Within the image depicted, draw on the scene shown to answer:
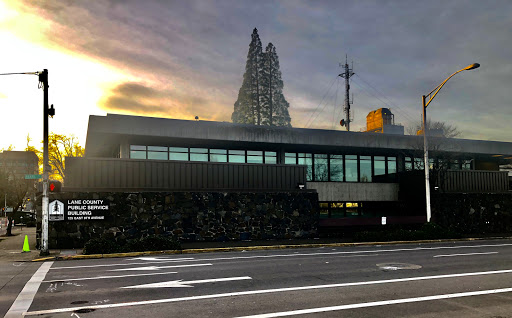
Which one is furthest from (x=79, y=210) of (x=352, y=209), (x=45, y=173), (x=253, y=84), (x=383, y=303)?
(x=253, y=84)

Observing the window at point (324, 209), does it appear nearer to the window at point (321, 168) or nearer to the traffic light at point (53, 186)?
the window at point (321, 168)

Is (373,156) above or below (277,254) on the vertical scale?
above

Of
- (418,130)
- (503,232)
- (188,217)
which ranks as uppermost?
(418,130)

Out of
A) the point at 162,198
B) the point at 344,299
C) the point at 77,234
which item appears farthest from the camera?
the point at 162,198

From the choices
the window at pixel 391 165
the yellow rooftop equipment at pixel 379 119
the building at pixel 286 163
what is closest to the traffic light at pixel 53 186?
the building at pixel 286 163

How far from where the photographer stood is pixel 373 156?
1478 inches

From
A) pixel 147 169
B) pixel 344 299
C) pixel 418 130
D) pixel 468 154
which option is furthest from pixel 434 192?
pixel 344 299

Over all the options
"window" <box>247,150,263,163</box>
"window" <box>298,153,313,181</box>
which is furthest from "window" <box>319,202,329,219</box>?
"window" <box>247,150,263,163</box>

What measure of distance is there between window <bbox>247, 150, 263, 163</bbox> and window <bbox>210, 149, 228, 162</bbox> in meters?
1.96

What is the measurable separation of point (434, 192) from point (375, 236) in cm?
867

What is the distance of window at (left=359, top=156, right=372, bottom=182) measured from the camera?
36.7m

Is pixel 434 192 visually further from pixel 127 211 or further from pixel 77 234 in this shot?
pixel 77 234

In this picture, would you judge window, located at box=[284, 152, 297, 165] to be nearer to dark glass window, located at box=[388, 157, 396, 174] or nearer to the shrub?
dark glass window, located at box=[388, 157, 396, 174]

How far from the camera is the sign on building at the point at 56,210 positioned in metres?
21.3
